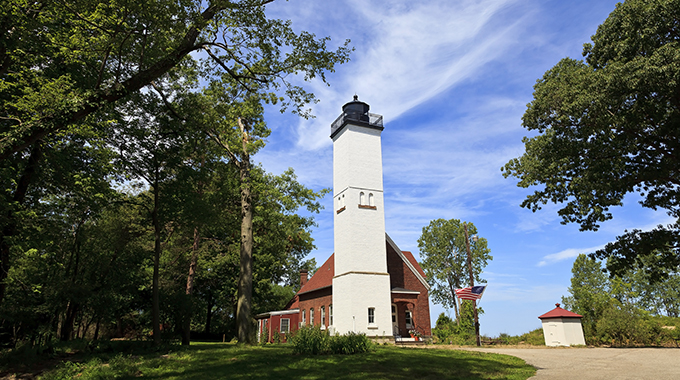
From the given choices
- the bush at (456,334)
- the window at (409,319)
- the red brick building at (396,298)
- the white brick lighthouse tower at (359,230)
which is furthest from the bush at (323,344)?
the bush at (456,334)

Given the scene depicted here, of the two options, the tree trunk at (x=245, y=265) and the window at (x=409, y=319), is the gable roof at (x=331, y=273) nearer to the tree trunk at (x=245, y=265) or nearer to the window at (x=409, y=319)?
the window at (x=409, y=319)

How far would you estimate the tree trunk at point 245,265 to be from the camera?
17469mm

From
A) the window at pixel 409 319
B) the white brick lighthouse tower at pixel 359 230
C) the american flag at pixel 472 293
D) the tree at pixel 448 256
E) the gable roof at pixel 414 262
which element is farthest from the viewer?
the tree at pixel 448 256

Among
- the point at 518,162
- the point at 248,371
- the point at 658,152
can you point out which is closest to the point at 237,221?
the point at 248,371

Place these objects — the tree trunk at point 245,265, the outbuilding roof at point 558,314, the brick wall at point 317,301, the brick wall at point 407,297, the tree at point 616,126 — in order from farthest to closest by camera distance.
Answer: the brick wall at point 317,301
the brick wall at point 407,297
the outbuilding roof at point 558,314
the tree trunk at point 245,265
the tree at point 616,126

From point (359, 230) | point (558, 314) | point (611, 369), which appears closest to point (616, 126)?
point (611, 369)

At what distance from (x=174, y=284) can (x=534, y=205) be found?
2355 centimetres

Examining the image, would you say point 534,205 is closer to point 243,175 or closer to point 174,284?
point 243,175

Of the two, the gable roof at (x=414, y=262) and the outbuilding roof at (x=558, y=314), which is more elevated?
the gable roof at (x=414, y=262)

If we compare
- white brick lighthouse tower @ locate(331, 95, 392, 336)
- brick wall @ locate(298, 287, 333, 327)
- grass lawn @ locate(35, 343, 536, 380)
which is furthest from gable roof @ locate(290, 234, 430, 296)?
grass lawn @ locate(35, 343, 536, 380)

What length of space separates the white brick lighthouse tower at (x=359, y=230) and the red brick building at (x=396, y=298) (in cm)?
106

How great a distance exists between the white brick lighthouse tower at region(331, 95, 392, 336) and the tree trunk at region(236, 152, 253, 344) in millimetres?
8956

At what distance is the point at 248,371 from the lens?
10109mm

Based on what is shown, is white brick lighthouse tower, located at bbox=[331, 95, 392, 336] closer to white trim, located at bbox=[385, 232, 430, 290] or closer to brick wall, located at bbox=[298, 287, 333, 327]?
brick wall, located at bbox=[298, 287, 333, 327]
